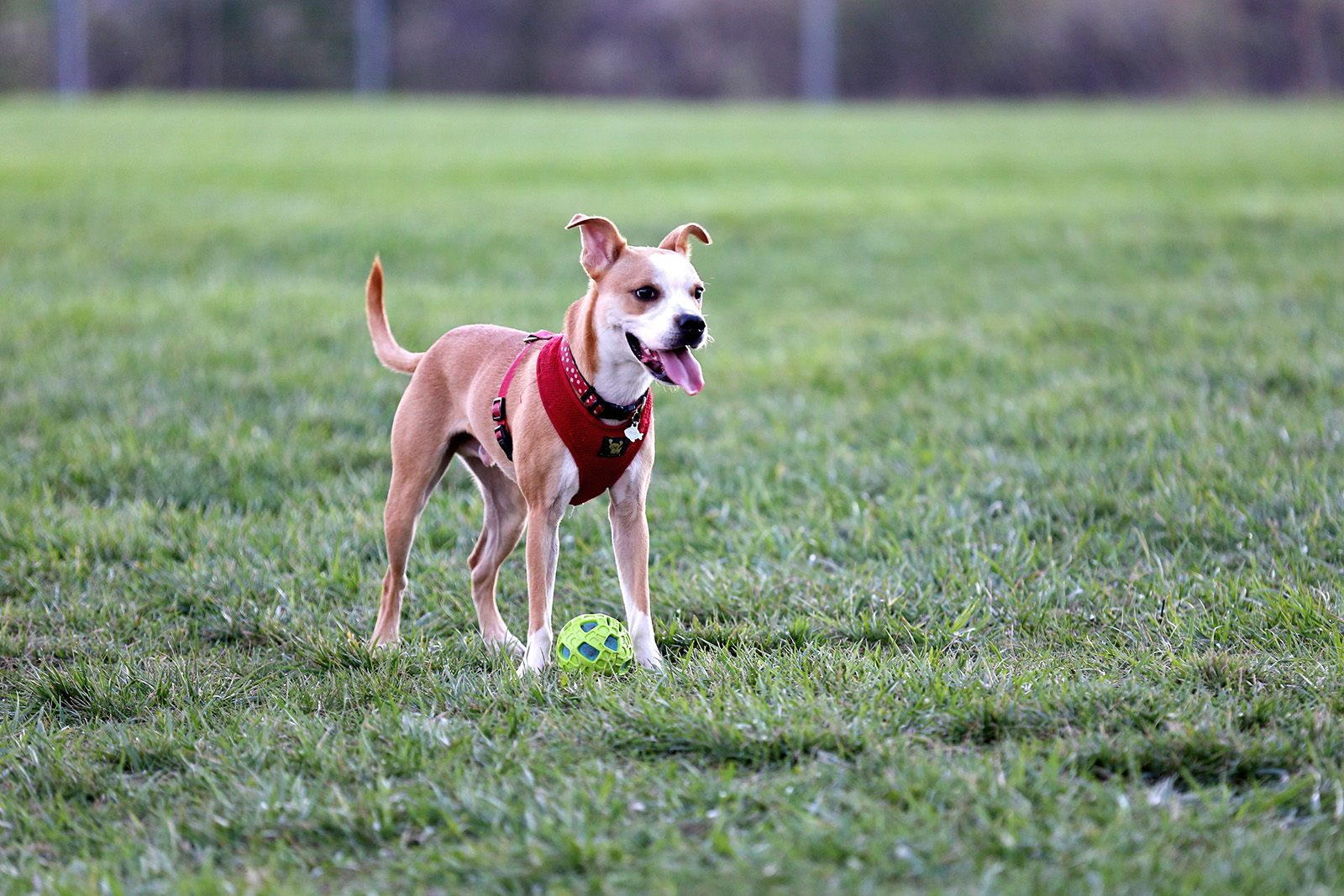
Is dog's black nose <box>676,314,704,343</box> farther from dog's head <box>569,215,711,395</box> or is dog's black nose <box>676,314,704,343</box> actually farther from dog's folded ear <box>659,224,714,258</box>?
dog's folded ear <box>659,224,714,258</box>

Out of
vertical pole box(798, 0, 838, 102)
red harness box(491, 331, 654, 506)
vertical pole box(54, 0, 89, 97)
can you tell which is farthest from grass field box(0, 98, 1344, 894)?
vertical pole box(798, 0, 838, 102)

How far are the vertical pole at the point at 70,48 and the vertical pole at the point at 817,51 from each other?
21.5 metres

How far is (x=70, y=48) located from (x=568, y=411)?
37.1 m

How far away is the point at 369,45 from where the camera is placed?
41031 millimetres

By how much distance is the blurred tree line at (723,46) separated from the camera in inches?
1639

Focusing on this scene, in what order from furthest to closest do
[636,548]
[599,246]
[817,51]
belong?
[817,51] → [636,548] → [599,246]

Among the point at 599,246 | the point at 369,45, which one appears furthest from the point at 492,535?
the point at 369,45

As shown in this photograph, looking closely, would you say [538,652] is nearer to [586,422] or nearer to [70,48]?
[586,422]

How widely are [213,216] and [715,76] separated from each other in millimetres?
33415

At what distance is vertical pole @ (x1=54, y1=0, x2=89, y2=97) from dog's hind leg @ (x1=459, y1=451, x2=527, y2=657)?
3514cm

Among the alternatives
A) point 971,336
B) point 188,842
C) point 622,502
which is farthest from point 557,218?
point 188,842

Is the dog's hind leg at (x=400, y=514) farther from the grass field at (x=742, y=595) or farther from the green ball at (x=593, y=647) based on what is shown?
the green ball at (x=593, y=647)

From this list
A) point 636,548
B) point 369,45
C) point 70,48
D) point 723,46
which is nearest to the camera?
point 636,548

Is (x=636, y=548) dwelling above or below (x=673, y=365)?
below
